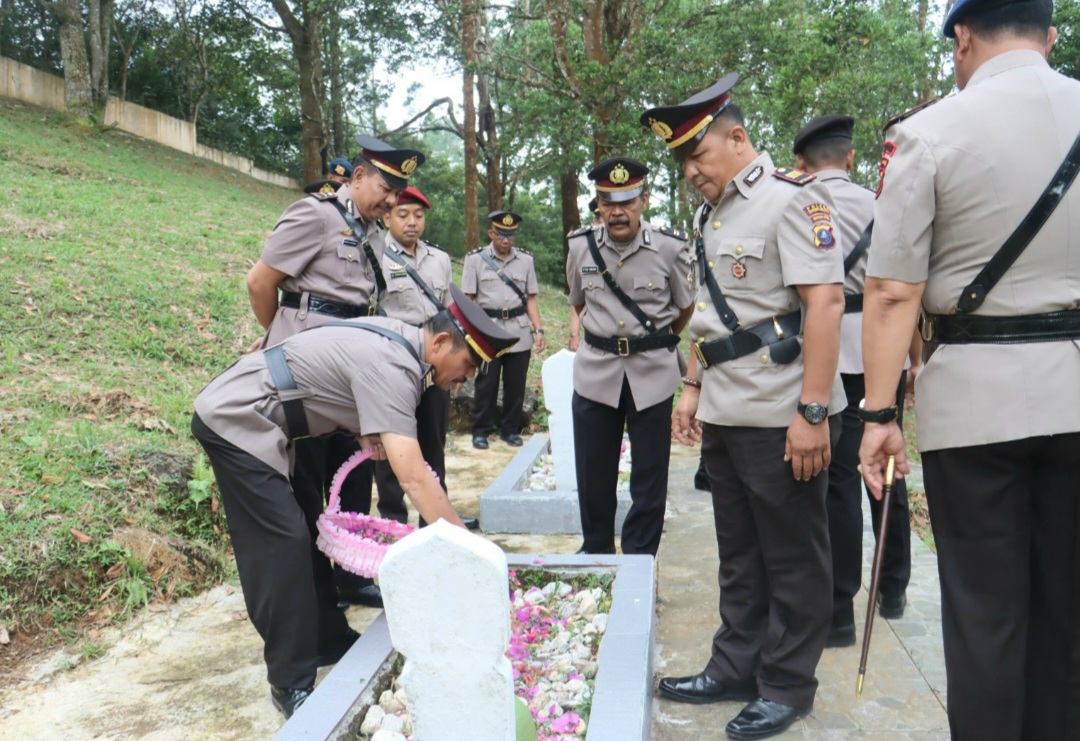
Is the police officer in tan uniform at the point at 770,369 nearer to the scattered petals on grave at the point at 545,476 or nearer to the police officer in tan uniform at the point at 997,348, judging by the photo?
the police officer in tan uniform at the point at 997,348

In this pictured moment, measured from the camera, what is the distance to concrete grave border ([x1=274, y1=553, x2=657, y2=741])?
2.35 meters

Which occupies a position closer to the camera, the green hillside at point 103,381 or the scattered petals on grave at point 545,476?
the green hillside at point 103,381

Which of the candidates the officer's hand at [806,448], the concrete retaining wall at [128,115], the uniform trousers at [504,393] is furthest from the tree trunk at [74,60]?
the officer's hand at [806,448]

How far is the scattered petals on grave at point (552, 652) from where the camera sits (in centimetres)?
260

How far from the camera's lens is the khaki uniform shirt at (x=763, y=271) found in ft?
8.60

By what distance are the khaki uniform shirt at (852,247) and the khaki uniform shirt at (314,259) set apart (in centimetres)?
203

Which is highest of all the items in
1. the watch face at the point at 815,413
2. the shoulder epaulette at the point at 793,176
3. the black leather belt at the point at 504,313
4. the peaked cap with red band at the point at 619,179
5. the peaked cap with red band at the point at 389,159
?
the peaked cap with red band at the point at 389,159

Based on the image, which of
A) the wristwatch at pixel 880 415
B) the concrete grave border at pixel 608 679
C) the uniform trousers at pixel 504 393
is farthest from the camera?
the uniform trousers at pixel 504 393

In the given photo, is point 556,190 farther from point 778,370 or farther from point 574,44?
point 778,370

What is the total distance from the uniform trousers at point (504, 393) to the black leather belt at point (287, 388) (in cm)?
446

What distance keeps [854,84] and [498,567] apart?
11.1 meters

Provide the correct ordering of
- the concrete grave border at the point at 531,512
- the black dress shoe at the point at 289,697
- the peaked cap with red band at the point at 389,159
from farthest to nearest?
the concrete grave border at the point at 531,512, the peaked cap with red band at the point at 389,159, the black dress shoe at the point at 289,697

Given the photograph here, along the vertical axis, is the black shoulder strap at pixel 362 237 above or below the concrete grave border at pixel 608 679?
above

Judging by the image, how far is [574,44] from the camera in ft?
37.6
